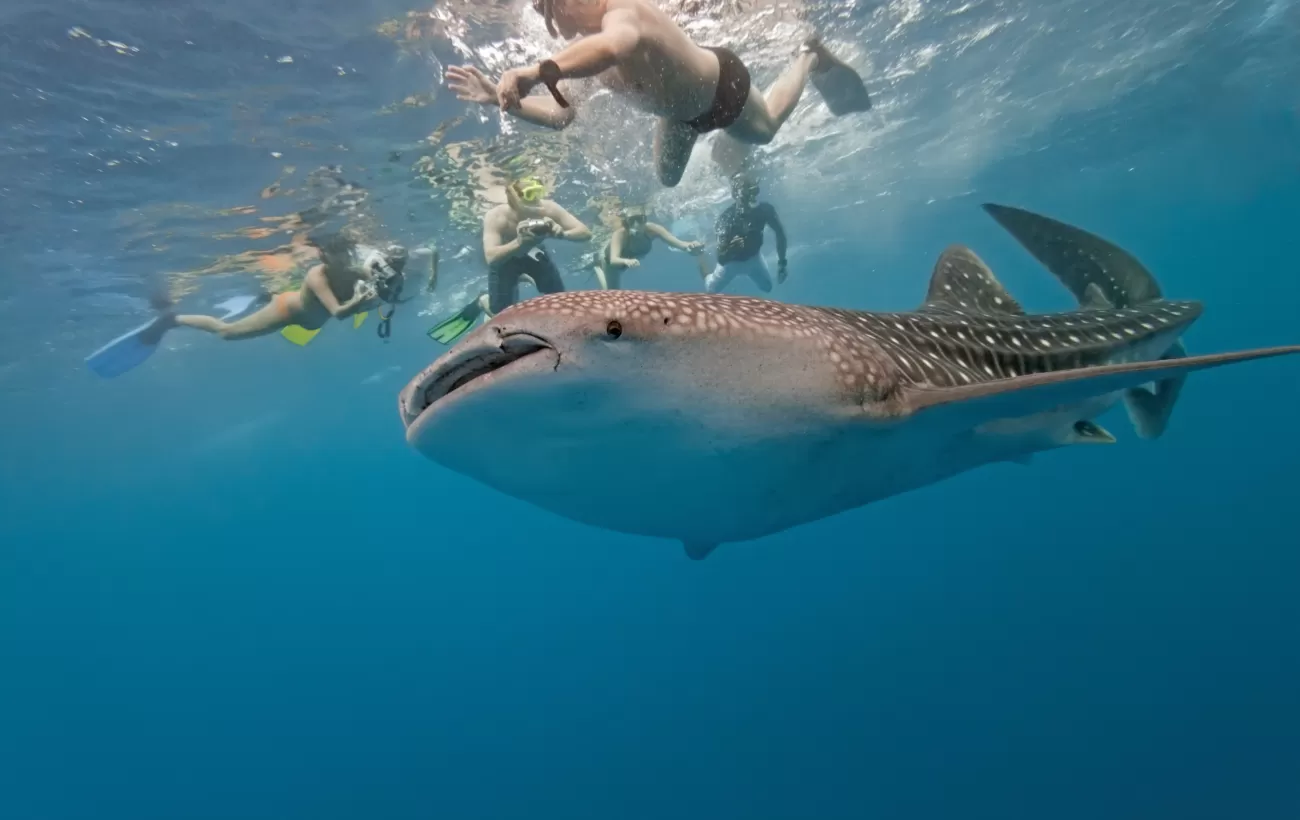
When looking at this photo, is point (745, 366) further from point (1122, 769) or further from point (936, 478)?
point (1122, 769)

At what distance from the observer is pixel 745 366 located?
219cm

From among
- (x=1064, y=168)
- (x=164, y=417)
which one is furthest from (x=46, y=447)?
(x=1064, y=168)

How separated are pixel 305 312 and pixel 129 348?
13.0ft

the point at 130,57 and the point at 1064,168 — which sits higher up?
the point at 1064,168

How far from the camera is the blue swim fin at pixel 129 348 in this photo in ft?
37.8

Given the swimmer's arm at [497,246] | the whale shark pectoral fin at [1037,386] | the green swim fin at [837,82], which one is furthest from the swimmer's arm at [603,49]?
the green swim fin at [837,82]

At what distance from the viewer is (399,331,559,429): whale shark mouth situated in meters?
1.82

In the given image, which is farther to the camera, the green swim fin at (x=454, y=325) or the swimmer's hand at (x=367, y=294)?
the swimmer's hand at (x=367, y=294)

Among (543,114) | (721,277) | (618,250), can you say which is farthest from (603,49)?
(721,277)

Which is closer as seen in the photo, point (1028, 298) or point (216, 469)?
point (216, 469)

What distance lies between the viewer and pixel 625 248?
45.1ft

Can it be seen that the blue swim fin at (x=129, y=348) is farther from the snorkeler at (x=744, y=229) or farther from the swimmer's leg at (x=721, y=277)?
the swimmer's leg at (x=721, y=277)

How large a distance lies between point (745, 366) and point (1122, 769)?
14.4m

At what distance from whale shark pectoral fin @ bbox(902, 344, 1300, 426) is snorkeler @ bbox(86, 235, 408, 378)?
841 cm
